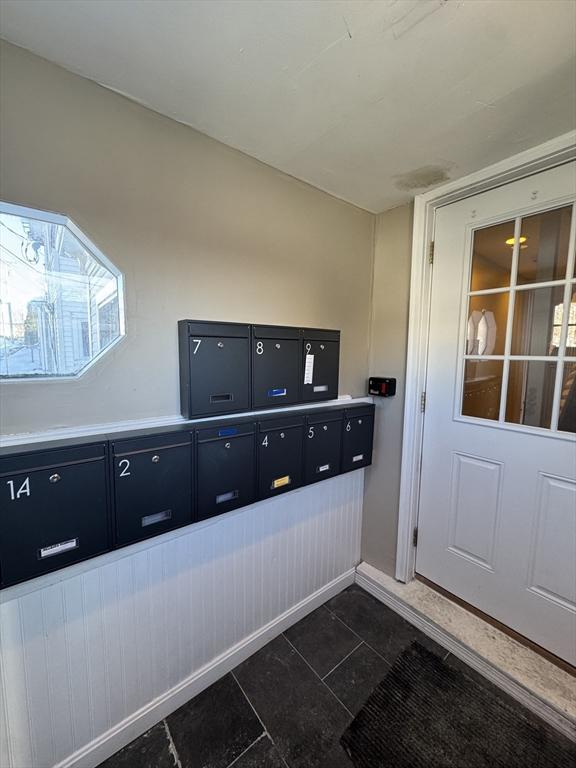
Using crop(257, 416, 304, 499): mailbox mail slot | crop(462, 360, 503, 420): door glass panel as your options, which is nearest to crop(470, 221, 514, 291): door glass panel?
crop(462, 360, 503, 420): door glass panel

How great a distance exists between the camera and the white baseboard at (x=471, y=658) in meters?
1.22

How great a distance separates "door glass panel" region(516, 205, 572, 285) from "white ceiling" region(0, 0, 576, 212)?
0.97 ft

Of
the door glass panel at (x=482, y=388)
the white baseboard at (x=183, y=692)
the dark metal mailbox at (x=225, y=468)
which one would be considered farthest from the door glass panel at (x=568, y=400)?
the white baseboard at (x=183, y=692)

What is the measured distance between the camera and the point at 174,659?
126 cm

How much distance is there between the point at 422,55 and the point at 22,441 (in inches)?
62.1

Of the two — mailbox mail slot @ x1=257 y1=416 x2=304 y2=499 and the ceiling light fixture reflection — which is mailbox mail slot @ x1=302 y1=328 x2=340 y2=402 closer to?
mailbox mail slot @ x1=257 y1=416 x2=304 y2=499

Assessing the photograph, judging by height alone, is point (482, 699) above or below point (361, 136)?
below

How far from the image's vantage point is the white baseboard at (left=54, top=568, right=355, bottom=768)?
3.57 ft

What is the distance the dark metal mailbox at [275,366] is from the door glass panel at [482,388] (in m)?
0.86

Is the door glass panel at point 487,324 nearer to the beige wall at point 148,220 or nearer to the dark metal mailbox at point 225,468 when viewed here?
the beige wall at point 148,220

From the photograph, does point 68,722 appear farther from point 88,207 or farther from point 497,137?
point 497,137

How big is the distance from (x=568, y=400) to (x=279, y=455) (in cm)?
122

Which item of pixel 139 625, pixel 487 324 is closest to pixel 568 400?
pixel 487 324

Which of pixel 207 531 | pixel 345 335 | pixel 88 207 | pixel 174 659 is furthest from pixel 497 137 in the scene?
pixel 174 659
